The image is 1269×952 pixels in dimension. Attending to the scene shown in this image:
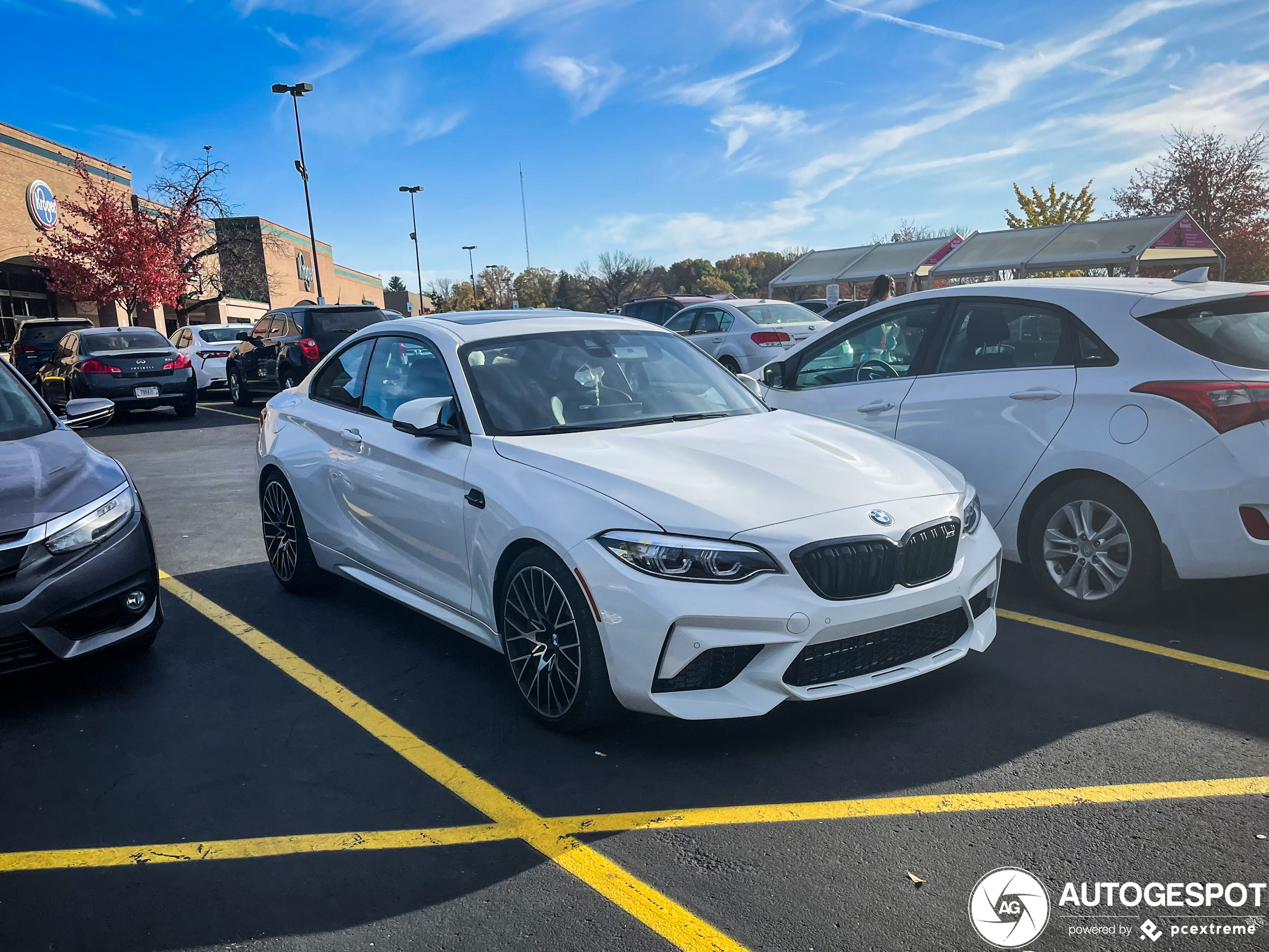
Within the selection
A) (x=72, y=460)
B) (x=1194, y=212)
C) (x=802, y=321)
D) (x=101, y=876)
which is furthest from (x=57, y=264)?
(x=1194, y=212)

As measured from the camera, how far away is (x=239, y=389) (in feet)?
59.5

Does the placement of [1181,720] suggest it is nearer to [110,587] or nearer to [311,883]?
[311,883]

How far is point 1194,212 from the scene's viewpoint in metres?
41.2

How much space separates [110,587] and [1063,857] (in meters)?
3.82

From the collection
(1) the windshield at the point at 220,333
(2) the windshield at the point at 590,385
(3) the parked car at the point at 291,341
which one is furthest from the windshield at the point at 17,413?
(1) the windshield at the point at 220,333

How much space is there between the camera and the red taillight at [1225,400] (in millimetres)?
4141

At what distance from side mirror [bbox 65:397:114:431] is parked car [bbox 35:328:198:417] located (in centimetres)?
1080

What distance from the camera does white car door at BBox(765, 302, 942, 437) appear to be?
5738 mm

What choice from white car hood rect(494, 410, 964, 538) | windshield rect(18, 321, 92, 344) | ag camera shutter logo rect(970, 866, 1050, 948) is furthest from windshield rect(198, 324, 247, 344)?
ag camera shutter logo rect(970, 866, 1050, 948)

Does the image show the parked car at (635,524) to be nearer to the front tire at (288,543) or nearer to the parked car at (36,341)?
the front tire at (288,543)

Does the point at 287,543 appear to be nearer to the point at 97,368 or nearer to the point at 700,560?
the point at 700,560

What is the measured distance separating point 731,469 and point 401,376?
1997 millimetres

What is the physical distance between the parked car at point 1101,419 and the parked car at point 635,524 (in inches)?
39.7

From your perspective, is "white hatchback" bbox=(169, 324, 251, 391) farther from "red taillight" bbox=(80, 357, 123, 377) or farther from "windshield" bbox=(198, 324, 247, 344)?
"red taillight" bbox=(80, 357, 123, 377)
